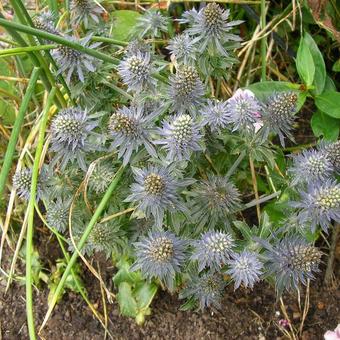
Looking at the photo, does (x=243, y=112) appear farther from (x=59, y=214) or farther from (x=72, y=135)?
(x=59, y=214)

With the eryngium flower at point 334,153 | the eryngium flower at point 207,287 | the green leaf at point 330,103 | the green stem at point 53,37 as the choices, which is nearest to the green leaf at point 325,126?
the green leaf at point 330,103

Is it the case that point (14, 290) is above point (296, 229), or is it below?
below

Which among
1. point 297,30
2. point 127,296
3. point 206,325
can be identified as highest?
point 297,30

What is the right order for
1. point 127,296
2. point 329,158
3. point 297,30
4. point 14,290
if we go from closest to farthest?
1. point 329,158
2. point 127,296
3. point 14,290
4. point 297,30

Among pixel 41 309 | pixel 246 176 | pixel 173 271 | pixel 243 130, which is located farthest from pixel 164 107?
pixel 41 309

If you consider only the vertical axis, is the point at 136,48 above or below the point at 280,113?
above

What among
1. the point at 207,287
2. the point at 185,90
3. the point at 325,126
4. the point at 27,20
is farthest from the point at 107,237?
the point at 325,126

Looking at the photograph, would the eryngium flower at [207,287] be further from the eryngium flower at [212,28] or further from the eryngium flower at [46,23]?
the eryngium flower at [46,23]

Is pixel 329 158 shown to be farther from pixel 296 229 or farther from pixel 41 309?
pixel 41 309

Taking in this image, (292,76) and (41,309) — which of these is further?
(292,76)
